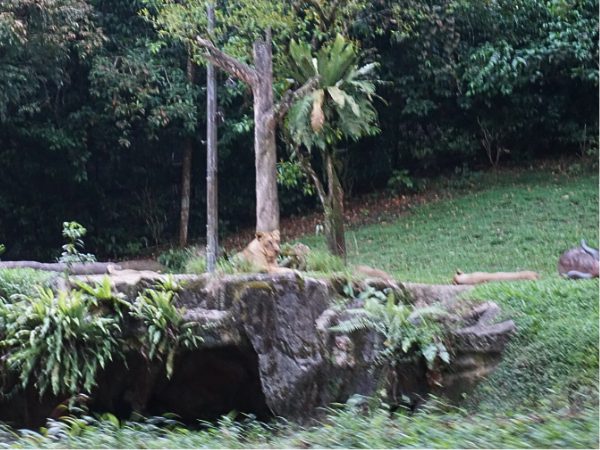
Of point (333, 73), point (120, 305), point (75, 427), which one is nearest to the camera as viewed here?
point (75, 427)

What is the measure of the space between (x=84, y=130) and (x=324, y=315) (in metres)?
11.3

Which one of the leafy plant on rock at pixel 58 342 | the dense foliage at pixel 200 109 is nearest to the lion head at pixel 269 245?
the leafy plant on rock at pixel 58 342

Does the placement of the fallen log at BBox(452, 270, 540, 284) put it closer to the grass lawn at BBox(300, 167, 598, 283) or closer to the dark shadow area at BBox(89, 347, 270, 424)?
the grass lawn at BBox(300, 167, 598, 283)

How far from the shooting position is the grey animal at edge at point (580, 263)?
32.4 ft

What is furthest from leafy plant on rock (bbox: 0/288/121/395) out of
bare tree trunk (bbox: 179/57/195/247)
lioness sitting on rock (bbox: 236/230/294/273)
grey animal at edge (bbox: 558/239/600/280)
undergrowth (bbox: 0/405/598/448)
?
bare tree trunk (bbox: 179/57/195/247)

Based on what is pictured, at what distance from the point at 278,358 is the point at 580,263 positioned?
3.99 meters

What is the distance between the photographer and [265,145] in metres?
12.6

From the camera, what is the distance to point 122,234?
67.2ft

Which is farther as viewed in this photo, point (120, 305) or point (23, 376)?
point (120, 305)

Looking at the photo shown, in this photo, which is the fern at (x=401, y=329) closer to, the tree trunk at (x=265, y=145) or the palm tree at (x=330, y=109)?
the tree trunk at (x=265, y=145)

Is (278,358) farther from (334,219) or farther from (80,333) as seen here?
(334,219)

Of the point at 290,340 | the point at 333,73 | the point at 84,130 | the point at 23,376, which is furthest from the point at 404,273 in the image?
the point at 84,130

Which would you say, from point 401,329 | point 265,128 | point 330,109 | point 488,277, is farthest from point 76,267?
point 488,277

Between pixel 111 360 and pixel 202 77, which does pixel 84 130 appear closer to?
pixel 202 77
